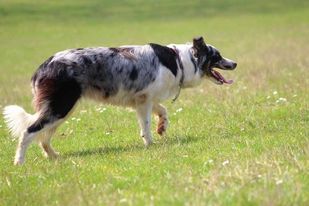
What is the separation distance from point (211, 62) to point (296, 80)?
15.7 ft

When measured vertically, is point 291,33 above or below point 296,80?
below

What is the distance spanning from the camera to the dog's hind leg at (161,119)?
9.88 metres

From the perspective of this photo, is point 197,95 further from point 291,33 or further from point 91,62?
point 291,33

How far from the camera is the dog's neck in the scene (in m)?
9.81

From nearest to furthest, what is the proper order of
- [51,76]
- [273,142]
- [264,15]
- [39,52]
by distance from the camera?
[273,142] < [51,76] < [39,52] < [264,15]

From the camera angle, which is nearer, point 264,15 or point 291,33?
point 291,33

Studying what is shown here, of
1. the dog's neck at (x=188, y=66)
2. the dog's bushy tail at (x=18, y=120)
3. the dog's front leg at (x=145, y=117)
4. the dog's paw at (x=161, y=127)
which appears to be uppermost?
the dog's neck at (x=188, y=66)

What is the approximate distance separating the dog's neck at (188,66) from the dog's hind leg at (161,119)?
1.82 ft

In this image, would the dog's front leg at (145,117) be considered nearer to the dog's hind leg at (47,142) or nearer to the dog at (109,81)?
the dog at (109,81)

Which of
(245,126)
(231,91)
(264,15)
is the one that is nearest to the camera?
(245,126)

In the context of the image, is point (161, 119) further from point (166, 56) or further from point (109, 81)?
point (109, 81)

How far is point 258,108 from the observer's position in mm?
11336

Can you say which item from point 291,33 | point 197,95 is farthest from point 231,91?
point 291,33

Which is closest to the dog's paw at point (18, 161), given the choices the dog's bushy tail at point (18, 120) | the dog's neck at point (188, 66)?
the dog's bushy tail at point (18, 120)
